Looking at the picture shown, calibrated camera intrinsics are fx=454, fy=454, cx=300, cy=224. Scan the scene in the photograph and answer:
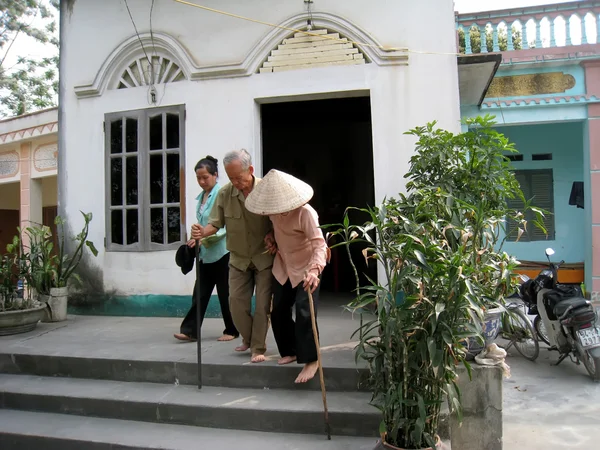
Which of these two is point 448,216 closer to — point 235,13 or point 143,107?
point 235,13

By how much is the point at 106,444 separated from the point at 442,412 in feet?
7.01

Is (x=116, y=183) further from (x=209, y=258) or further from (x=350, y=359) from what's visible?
(x=350, y=359)

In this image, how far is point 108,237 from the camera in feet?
18.5

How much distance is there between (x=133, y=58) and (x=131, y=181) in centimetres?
153

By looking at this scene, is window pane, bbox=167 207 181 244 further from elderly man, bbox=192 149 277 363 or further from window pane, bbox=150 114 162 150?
elderly man, bbox=192 149 277 363

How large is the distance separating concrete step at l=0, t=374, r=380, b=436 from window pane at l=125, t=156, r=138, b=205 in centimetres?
248

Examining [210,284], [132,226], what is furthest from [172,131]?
[210,284]

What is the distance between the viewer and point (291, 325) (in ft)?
11.3

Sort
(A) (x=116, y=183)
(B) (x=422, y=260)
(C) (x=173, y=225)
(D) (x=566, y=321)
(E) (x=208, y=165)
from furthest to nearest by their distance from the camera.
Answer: (A) (x=116, y=183)
(C) (x=173, y=225)
(D) (x=566, y=321)
(E) (x=208, y=165)
(B) (x=422, y=260)

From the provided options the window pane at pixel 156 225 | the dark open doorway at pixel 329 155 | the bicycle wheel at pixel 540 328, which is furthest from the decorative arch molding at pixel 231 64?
the bicycle wheel at pixel 540 328

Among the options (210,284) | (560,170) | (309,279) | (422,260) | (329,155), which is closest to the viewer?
(422,260)

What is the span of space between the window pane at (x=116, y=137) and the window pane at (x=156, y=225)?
91 cm

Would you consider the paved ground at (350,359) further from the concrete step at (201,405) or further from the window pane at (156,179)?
the window pane at (156,179)

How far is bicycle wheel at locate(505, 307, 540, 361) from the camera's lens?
4.62 metres
